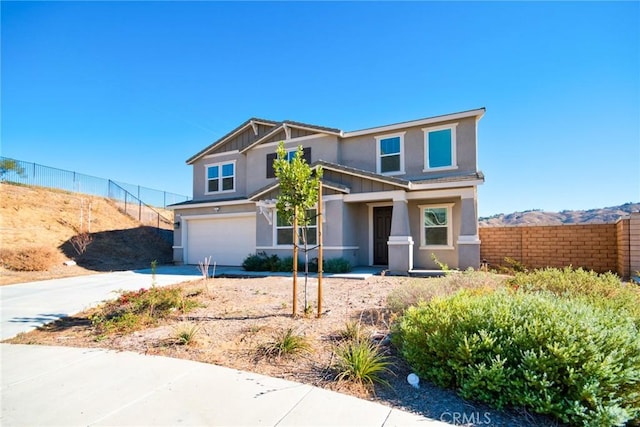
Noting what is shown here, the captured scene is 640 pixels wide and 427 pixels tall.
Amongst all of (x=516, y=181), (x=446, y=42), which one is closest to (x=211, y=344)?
(x=446, y=42)

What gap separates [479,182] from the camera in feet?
36.8

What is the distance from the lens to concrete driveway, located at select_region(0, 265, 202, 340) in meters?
6.68

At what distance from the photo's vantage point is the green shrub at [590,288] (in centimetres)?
425

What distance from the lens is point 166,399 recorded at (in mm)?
3254

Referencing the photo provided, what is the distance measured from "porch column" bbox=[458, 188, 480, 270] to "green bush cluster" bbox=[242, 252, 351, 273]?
13.5 feet

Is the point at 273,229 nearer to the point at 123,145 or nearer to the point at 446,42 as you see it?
the point at 446,42

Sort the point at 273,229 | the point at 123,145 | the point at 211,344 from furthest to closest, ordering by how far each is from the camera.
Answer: the point at 123,145
the point at 273,229
the point at 211,344

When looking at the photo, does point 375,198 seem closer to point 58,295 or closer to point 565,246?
point 565,246

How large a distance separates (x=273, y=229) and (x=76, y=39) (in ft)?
31.4

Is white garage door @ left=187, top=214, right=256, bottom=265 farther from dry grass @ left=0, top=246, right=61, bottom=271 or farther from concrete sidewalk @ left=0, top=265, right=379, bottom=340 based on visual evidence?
dry grass @ left=0, top=246, right=61, bottom=271

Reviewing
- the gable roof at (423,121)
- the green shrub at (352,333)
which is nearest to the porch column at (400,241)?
the gable roof at (423,121)

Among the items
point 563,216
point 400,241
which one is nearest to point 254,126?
point 400,241

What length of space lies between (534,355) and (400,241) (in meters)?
9.02

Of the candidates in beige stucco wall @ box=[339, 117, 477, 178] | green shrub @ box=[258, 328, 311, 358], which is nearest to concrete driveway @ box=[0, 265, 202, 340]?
green shrub @ box=[258, 328, 311, 358]
